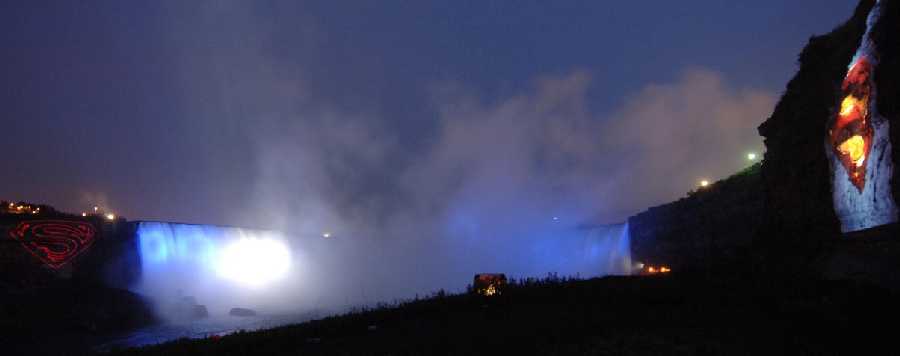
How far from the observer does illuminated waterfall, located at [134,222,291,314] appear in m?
50.6

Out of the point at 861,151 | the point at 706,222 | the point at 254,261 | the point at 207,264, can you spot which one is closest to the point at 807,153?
the point at 861,151

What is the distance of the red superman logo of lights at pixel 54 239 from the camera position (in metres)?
37.1

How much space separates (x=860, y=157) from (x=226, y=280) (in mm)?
69256

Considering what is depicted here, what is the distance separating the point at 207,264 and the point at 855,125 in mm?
66728

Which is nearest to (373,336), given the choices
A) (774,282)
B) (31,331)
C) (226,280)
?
(774,282)

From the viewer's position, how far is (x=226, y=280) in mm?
65938

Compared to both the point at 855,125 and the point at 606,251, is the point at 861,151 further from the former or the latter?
the point at 606,251

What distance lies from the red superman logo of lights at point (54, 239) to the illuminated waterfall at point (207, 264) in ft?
25.7

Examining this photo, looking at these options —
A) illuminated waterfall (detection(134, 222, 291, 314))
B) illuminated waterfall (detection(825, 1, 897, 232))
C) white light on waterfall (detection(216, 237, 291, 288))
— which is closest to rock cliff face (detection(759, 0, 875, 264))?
illuminated waterfall (detection(825, 1, 897, 232))

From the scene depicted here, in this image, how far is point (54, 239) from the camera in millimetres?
38844

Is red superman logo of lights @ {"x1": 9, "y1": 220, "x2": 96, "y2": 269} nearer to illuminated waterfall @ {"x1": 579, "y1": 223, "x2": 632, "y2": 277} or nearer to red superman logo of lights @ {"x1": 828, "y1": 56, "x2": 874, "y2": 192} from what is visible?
red superman logo of lights @ {"x1": 828, "y1": 56, "x2": 874, "y2": 192}

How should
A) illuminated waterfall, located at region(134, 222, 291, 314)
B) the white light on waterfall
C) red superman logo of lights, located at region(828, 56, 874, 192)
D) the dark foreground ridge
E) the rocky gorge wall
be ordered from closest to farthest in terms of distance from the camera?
the dark foreground ridge, red superman logo of lights, located at region(828, 56, 874, 192), the rocky gorge wall, illuminated waterfall, located at region(134, 222, 291, 314), the white light on waterfall

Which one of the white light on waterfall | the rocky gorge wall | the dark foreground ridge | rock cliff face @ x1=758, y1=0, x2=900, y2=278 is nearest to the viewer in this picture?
the dark foreground ridge

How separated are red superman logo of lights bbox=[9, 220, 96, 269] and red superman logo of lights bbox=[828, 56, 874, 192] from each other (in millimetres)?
48863
